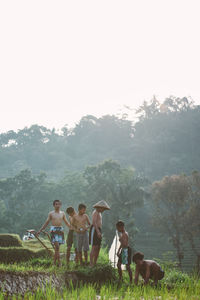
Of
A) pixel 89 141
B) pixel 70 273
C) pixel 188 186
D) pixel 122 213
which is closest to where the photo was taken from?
pixel 70 273

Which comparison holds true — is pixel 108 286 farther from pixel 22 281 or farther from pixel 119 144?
pixel 119 144

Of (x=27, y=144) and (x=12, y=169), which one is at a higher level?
(x=27, y=144)

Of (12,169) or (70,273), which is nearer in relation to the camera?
(70,273)

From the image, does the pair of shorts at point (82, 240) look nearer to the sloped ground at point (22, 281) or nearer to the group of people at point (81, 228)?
the group of people at point (81, 228)

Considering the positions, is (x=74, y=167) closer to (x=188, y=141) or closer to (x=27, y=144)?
(x=27, y=144)

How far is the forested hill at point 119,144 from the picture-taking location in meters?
75.9

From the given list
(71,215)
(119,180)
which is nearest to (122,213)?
(119,180)

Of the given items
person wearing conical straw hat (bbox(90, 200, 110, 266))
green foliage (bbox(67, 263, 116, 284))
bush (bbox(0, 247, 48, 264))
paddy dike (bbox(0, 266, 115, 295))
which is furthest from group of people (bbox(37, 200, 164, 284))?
bush (bbox(0, 247, 48, 264))

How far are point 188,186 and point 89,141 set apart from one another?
185 ft

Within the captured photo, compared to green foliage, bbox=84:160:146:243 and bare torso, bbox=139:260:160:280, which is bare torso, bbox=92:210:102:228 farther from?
green foliage, bbox=84:160:146:243

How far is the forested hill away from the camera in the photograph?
75875mm

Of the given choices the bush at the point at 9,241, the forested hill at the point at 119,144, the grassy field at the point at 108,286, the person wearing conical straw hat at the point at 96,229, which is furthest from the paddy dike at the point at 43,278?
the forested hill at the point at 119,144

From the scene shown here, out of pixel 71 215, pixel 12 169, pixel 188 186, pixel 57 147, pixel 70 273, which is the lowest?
pixel 70 273

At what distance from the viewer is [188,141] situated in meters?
78.2
